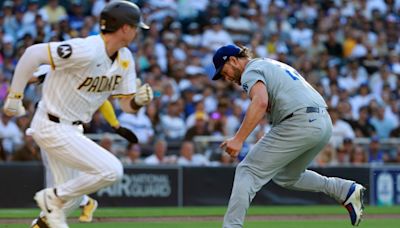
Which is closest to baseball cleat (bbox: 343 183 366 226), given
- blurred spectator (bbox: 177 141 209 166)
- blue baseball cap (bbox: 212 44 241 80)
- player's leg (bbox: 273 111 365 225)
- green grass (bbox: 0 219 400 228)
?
player's leg (bbox: 273 111 365 225)

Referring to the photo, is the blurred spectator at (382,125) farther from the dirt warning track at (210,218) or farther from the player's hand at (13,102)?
the player's hand at (13,102)

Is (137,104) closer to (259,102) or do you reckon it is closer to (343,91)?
(259,102)

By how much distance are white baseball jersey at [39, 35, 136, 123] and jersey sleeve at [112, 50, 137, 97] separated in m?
0.01

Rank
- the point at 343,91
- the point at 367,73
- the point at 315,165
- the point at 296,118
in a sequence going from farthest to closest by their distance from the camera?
the point at 367,73, the point at 343,91, the point at 315,165, the point at 296,118

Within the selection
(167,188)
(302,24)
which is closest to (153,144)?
(167,188)

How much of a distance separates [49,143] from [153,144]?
9705mm

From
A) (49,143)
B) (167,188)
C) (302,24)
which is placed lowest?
(167,188)

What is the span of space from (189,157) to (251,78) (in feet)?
29.2

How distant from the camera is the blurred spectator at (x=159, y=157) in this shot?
56.1 feet

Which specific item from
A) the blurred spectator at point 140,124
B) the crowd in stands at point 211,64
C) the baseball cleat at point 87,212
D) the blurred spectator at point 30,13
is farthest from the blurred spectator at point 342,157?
the baseball cleat at point 87,212

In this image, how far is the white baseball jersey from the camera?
802 centimetres

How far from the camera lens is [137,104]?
931 centimetres

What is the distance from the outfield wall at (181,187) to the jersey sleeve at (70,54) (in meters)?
8.43

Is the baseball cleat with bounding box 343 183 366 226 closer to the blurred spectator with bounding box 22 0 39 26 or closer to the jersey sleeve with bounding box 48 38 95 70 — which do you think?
the jersey sleeve with bounding box 48 38 95 70
